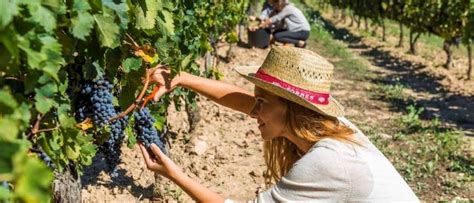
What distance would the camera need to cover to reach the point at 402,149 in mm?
7023

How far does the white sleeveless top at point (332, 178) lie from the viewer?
7.77 feet

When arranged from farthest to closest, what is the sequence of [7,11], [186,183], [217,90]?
1. [217,90]
2. [186,183]
3. [7,11]

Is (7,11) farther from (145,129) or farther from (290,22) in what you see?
(290,22)

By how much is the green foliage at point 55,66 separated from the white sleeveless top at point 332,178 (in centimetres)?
67

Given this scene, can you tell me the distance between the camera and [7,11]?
1.39 m

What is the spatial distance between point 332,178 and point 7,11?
133 cm

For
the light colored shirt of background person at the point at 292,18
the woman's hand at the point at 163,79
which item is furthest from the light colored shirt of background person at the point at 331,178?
the light colored shirt of background person at the point at 292,18

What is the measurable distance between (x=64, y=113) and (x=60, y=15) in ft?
1.98

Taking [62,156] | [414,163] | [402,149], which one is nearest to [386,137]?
[402,149]

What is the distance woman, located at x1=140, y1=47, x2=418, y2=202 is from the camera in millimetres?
2373

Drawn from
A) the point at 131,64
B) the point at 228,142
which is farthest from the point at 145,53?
the point at 228,142

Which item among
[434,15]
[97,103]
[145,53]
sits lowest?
[434,15]

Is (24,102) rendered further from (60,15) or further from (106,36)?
(106,36)

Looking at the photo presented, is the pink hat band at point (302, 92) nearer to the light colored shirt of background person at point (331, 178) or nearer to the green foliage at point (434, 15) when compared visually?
the light colored shirt of background person at point (331, 178)
